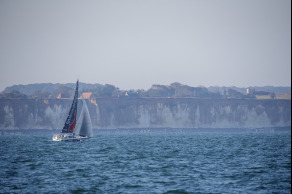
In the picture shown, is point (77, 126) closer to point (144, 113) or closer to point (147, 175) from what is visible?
point (147, 175)

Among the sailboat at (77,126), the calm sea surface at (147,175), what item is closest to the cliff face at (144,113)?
the sailboat at (77,126)

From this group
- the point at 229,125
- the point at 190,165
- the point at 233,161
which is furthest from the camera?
the point at 229,125

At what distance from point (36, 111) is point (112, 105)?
30.1 meters

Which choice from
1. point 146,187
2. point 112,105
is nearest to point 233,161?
point 146,187

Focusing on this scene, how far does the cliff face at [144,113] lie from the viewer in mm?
180875

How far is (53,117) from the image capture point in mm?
181875

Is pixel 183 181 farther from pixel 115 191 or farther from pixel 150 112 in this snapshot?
pixel 150 112

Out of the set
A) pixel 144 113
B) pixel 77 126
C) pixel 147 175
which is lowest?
pixel 147 175

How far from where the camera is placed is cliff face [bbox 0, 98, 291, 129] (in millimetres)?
180875

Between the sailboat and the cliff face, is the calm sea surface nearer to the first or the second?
the sailboat

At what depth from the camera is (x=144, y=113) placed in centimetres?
18788

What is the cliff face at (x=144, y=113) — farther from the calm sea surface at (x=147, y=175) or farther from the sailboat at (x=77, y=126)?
the calm sea surface at (x=147, y=175)

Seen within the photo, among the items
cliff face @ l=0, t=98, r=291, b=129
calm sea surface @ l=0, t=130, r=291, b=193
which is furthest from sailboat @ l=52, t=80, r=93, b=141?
cliff face @ l=0, t=98, r=291, b=129

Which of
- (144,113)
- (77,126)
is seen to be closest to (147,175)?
(77,126)
